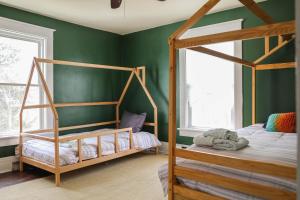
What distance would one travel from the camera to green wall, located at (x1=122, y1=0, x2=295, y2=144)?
10.7 ft

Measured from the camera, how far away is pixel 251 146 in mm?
1988

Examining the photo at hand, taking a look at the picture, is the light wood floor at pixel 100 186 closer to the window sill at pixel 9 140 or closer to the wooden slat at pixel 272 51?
the window sill at pixel 9 140

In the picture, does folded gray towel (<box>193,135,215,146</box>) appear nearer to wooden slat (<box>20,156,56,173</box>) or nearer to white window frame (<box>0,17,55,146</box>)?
wooden slat (<box>20,156,56,173</box>)

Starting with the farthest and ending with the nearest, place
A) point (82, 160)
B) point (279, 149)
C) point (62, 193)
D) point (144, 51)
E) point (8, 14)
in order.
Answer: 1. point (144, 51)
2. point (8, 14)
3. point (82, 160)
4. point (62, 193)
5. point (279, 149)

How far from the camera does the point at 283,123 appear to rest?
9.34ft

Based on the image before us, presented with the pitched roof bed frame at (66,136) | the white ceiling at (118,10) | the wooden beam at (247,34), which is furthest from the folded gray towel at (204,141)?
the white ceiling at (118,10)

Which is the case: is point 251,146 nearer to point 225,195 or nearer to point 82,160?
point 225,195

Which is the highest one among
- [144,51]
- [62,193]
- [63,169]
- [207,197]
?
[144,51]

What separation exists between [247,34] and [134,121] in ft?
10.6

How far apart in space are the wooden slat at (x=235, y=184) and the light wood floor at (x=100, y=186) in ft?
3.38

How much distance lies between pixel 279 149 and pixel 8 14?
3746mm

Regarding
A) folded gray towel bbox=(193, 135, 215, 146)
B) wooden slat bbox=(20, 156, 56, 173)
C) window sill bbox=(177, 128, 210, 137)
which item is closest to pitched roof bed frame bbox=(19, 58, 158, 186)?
wooden slat bbox=(20, 156, 56, 173)

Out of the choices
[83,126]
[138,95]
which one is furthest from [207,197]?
[138,95]

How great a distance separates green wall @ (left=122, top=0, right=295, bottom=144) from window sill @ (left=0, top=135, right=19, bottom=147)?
2.39 metres
